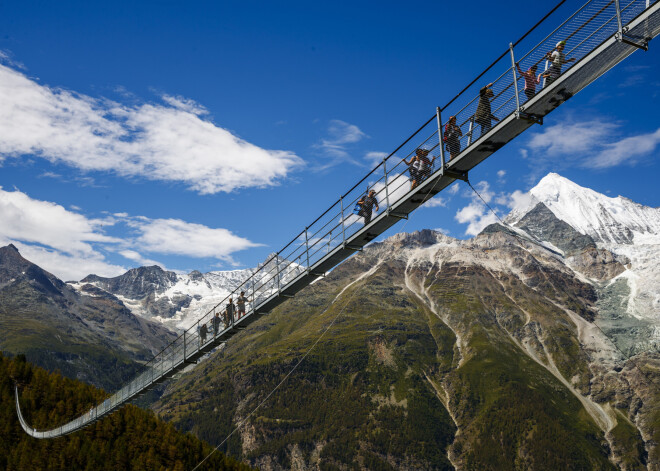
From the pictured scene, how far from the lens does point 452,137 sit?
2544 cm

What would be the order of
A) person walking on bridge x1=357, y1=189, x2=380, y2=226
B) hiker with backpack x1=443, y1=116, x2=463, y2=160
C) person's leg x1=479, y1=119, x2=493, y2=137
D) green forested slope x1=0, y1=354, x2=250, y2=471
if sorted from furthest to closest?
1. green forested slope x1=0, y1=354, x2=250, y2=471
2. person walking on bridge x1=357, y1=189, x2=380, y2=226
3. hiker with backpack x1=443, y1=116, x2=463, y2=160
4. person's leg x1=479, y1=119, x2=493, y2=137

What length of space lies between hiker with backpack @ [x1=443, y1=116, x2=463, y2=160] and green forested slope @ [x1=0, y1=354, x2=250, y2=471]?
357 feet

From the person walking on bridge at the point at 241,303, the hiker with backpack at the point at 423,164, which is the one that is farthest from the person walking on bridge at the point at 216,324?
the hiker with backpack at the point at 423,164

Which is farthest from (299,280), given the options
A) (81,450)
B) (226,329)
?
(81,450)

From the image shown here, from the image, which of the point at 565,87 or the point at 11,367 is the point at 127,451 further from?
the point at 565,87

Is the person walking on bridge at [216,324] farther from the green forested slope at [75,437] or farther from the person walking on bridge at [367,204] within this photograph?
the green forested slope at [75,437]

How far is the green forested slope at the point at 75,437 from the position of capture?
112688 mm

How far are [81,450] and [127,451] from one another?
33.3ft

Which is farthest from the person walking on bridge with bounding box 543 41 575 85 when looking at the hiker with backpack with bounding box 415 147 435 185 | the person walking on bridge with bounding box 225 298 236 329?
the person walking on bridge with bounding box 225 298 236 329

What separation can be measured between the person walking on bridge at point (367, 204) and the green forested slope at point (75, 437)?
102m

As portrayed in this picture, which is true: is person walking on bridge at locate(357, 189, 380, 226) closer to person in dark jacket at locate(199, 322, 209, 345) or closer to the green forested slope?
person in dark jacket at locate(199, 322, 209, 345)

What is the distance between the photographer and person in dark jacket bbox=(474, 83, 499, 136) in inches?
941

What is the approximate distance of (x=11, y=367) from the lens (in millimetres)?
126375

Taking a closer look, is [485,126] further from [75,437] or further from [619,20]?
[75,437]
